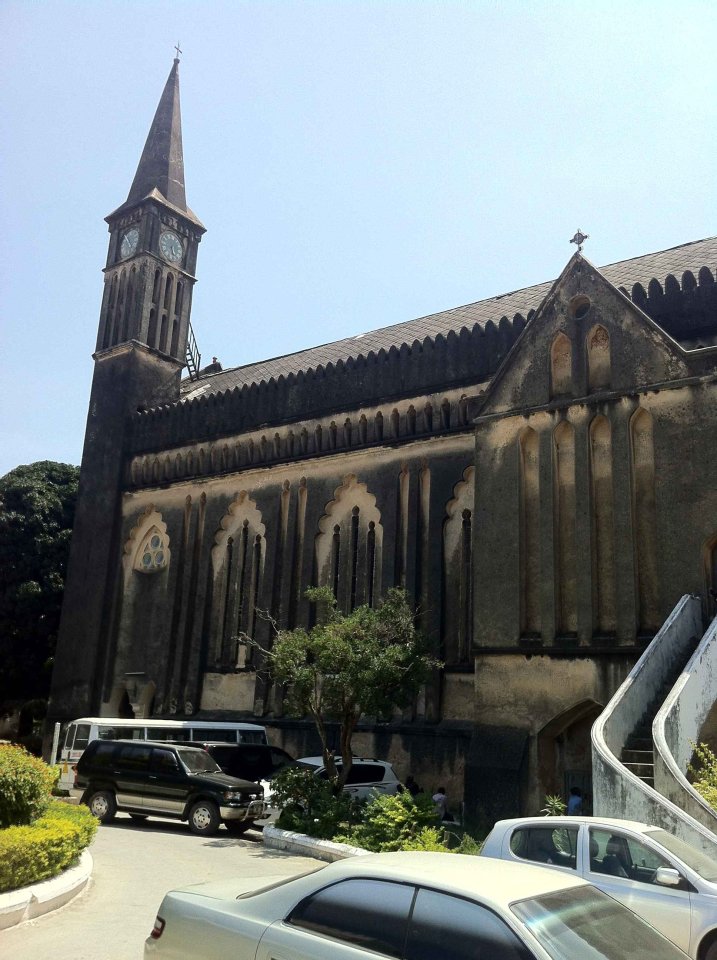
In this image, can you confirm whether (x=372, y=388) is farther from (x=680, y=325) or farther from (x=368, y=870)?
(x=368, y=870)

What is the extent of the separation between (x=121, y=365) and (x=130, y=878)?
24.2 m

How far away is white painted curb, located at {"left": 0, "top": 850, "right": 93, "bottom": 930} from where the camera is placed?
802cm

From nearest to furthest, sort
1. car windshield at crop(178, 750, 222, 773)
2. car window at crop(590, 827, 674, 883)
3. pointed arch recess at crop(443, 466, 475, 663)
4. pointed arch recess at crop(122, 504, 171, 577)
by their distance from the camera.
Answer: car window at crop(590, 827, 674, 883) < car windshield at crop(178, 750, 222, 773) < pointed arch recess at crop(443, 466, 475, 663) < pointed arch recess at crop(122, 504, 171, 577)

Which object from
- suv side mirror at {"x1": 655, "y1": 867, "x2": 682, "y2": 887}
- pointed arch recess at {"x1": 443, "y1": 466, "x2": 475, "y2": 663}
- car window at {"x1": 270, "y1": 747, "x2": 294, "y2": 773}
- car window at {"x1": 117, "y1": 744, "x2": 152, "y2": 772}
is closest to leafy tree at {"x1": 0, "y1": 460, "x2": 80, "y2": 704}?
car window at {"x1": 270, "y1": 747, "x2": 294, "y2": 773}

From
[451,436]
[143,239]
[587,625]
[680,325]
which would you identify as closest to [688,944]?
[587,625]

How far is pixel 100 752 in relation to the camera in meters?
17.6

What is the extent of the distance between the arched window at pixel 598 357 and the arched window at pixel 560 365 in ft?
1.29

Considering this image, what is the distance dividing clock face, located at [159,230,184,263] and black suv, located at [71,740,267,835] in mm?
21436

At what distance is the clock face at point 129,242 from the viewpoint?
112ft

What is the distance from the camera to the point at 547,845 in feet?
26.5

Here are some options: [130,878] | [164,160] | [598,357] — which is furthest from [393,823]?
[164,160]

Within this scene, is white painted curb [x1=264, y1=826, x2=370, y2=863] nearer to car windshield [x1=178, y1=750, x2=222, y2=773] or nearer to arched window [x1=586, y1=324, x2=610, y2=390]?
car windshield [x1=178, y1=750, x2=222, y2=773]

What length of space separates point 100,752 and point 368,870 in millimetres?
14274

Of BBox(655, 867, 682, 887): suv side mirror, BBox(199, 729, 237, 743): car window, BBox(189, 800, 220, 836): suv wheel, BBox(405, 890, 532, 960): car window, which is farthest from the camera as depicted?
BBox(199, 729, 237, 743): car window
